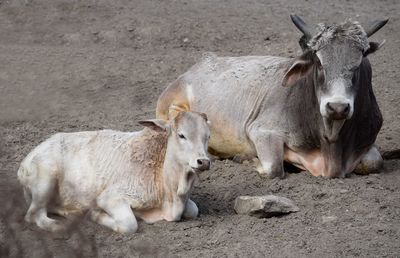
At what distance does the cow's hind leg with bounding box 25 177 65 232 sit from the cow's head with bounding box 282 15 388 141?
2.74 metres

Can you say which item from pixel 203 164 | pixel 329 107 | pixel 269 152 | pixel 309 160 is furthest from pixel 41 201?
pixel 309 160

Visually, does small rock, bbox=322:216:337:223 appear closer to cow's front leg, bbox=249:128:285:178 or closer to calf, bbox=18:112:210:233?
calf, bbox=18:112:210:233

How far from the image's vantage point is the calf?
340 inches

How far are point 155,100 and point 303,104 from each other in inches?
126

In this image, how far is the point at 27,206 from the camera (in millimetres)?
8898

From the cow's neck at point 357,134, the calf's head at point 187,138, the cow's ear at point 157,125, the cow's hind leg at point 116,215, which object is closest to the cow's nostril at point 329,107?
the cow's neck at point 357,134

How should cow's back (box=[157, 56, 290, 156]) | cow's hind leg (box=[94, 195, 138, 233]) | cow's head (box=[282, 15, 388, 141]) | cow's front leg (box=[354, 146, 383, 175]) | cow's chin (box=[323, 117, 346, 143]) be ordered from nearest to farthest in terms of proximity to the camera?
cow's hind leg (box=[94, 195, 138, 233]), cow's head (box=[282, 15, 388, 141]), cow's chin (box=[323, 117, 346, 143]), cow's front leg (box=[354, 146, 383, 175]), cow's back (box=[157, 56, 290, 156])

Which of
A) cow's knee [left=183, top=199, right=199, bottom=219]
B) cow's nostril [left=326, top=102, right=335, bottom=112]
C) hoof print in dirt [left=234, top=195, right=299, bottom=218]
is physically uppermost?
cow's nostril [left=326, top=102, right=335, bottom=112]

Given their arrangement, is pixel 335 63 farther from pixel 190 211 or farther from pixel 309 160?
pixel 190 211

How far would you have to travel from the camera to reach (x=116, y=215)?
8.52 m

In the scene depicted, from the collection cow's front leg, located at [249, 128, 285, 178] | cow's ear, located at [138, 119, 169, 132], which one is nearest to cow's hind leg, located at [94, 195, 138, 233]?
cow's ear, located at [138, 119, 169, 132]

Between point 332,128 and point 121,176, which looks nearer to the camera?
point 121,176

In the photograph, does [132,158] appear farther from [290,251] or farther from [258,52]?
[258,52]

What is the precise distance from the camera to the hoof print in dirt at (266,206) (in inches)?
344
